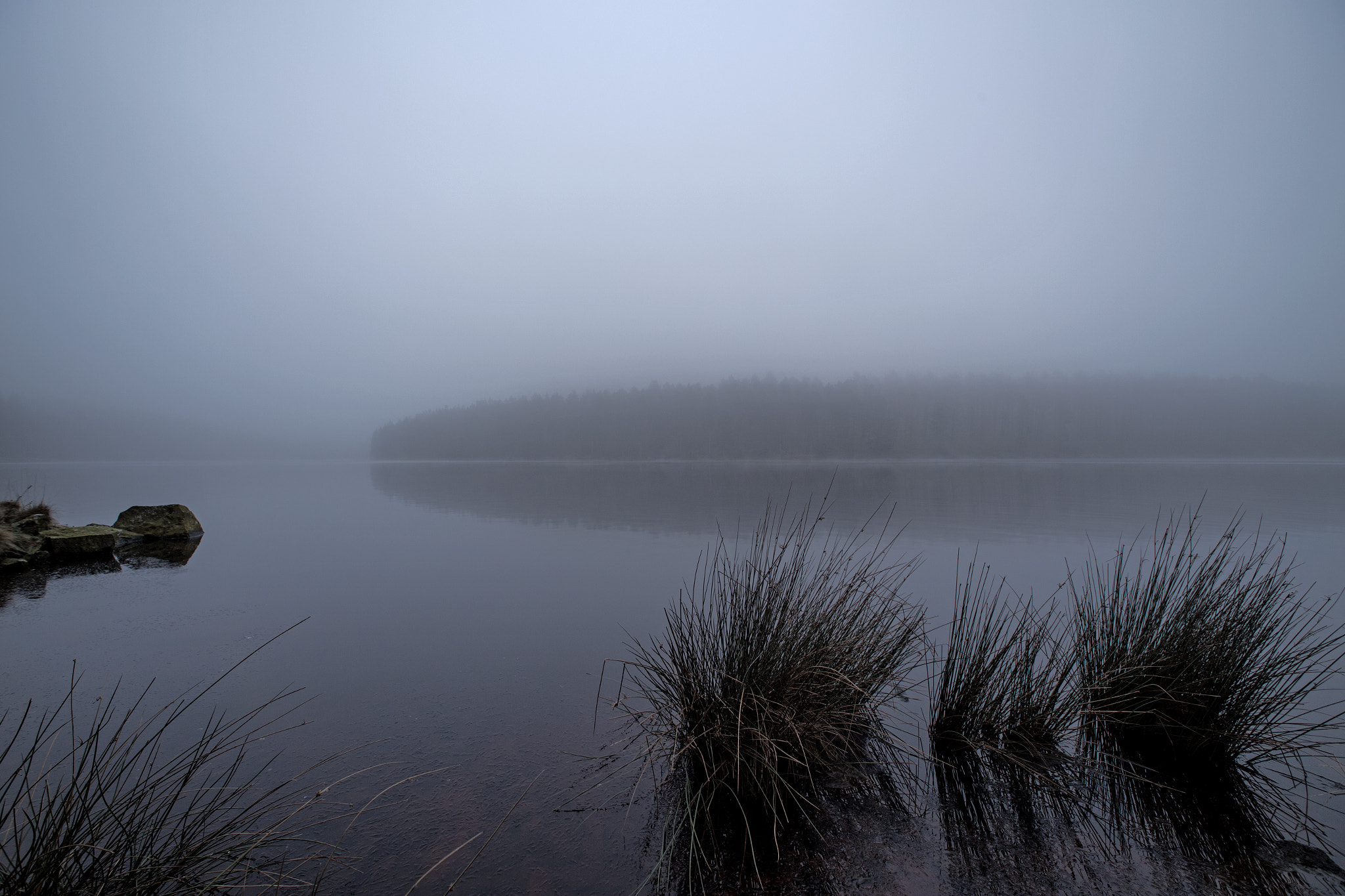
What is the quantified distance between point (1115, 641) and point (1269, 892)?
1.30 meters

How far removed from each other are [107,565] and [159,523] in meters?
2.75

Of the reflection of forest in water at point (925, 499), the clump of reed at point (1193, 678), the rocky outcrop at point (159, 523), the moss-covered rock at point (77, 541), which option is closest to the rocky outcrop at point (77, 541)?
the moss-covered rock at point (77, 541)

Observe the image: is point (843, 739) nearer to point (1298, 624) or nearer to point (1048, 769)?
point (1048, 769)

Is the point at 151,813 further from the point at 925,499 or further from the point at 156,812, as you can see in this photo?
the point at 925,499

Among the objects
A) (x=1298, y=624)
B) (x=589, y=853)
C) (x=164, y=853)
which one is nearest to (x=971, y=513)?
(x=1298, y=624)

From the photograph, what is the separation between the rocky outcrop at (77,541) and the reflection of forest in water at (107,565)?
0.16 m

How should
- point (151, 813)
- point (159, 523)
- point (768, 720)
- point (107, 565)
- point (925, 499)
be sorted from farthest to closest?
point (925, 499)
point (159, 523)
point (107, 565)
point (768, 720)
point (151, 813)

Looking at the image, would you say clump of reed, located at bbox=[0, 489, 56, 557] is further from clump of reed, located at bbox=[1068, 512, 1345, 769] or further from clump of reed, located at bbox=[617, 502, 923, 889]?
clump of reed, located at bbox=[1068, 512, 1345, 769]

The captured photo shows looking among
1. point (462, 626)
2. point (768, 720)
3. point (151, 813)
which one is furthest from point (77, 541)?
point (768, 720)

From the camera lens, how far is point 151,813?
2.33 m

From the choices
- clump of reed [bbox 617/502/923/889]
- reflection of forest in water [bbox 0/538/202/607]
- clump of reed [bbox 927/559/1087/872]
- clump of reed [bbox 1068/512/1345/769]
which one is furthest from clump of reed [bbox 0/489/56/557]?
clump of reed [bbox 1068/512/1345/769]

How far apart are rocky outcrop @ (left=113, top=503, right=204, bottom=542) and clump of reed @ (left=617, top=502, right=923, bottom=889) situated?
1090 centimetres

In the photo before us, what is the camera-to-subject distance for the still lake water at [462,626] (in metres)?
2.50

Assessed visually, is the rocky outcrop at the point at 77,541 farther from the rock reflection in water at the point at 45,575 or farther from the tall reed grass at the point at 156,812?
the tall reed grass at the point at 156,812
